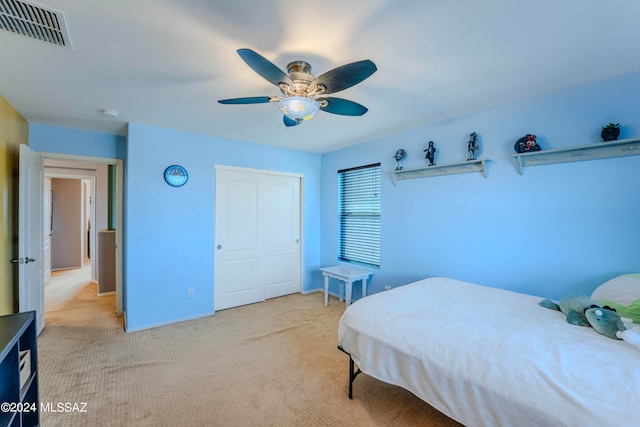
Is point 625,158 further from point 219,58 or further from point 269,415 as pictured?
point 269,415

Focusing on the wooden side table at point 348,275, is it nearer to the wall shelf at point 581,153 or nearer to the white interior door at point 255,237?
the white interior door at point 255,237

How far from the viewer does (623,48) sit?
1741 mm

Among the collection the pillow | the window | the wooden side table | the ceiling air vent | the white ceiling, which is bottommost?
the wooden side table

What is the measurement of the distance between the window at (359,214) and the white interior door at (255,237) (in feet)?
2.60

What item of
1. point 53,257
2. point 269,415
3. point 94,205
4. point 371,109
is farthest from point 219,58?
point 53,257

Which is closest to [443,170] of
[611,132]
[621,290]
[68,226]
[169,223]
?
[611,132]

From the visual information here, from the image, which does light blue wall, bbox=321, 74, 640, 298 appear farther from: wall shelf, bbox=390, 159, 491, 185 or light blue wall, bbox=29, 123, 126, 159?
light blue wall, bbox=29, 123, 126, 159

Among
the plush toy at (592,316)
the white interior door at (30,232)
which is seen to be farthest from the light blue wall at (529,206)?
the white interior door at (30,232)

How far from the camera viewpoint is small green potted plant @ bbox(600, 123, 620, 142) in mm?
2045

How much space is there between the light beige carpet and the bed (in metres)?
0.35

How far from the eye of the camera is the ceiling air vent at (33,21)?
1.36m

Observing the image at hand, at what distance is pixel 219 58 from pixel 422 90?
161cm

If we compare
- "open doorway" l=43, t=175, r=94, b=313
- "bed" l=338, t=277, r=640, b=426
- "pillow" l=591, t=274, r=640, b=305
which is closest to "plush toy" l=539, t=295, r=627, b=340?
"bed" l=338, t=277, r=640, b=426

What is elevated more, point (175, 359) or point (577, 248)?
point (577, 248)
